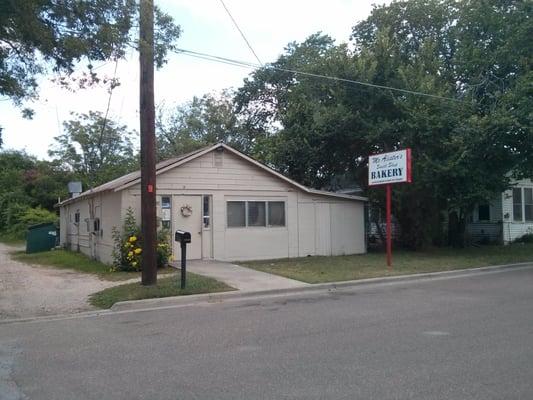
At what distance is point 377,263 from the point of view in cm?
1738

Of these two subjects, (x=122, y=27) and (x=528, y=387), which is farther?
(x=122, y=27)

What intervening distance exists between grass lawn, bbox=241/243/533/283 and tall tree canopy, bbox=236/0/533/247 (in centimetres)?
198

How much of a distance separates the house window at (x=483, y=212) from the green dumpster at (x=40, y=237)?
21.2 meters

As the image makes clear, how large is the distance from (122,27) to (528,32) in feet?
50.9

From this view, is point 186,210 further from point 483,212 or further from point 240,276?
point 483,212

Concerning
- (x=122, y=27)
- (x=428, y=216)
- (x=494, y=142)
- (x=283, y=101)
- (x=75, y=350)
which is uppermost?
(x=283, y=101)

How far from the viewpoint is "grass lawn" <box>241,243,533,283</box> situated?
1473 centimetres

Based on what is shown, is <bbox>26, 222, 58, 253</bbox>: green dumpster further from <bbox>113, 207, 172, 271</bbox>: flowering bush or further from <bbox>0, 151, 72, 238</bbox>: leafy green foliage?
<bbox>0, 151, 72, 238</bbox>: leafy green foliage

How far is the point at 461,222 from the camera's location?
25031 millimetres

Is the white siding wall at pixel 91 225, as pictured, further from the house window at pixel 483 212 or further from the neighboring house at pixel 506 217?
the house window at pixel 483 212

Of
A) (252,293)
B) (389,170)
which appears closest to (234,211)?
(389,170)

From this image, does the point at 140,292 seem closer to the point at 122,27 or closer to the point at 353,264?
the point at 122,27

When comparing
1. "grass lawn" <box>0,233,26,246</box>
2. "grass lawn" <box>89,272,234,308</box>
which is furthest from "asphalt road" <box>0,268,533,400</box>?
"grass lawn" <box>0,233,26,246</box>

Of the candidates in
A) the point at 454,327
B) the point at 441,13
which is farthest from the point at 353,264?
the point at 441,13
